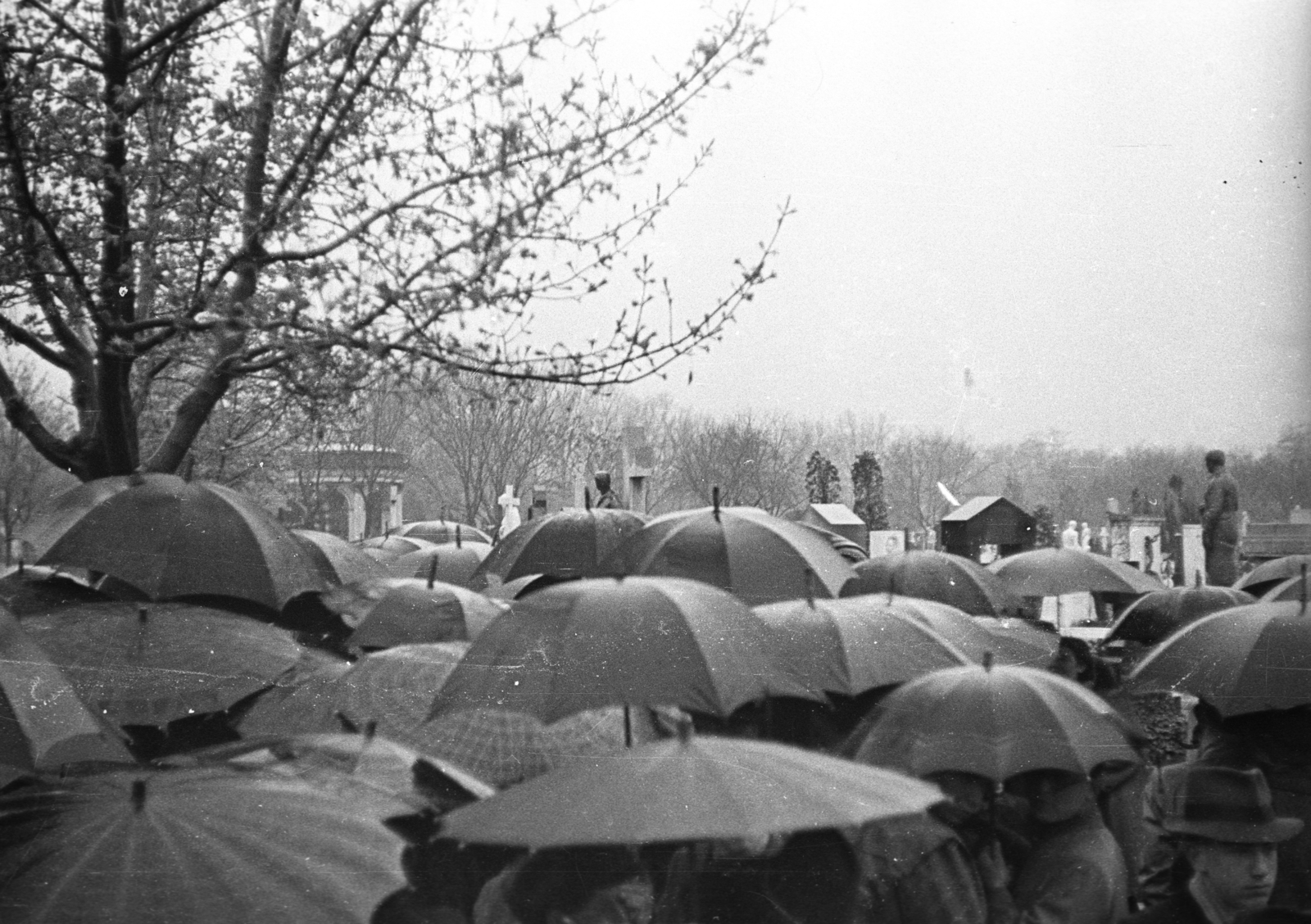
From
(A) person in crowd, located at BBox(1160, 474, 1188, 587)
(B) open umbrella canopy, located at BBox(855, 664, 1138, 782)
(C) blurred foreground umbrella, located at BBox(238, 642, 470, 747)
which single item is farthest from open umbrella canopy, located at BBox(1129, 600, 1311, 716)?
(A) person in crowd, located at BBox(1160, 474, 1188, 587)

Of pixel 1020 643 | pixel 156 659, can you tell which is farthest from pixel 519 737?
pixel 1020 643

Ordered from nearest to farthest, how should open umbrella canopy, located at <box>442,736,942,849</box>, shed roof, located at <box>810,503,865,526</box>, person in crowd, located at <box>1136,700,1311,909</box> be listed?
open umbrella canopy, located at <box>442,736,942,849</box> → person in crowd, located at <box>1136,700,1311,909</box> → shed roof, located at <box>810,503,865,526</box>

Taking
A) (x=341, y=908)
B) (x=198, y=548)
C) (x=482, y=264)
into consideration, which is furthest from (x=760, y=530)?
(x=341, y=908)

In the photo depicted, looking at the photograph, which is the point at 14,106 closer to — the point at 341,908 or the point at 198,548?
the point at 198,548

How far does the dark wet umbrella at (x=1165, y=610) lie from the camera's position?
7.54m

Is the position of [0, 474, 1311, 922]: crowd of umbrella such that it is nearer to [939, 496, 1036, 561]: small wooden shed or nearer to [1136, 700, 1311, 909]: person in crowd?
[1136, 700, 1311, 909]: person in crowd

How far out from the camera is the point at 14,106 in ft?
21.5

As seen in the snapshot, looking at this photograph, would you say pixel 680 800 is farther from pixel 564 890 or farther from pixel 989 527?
pixel 989 527

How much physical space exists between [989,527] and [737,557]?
1089 centimetres

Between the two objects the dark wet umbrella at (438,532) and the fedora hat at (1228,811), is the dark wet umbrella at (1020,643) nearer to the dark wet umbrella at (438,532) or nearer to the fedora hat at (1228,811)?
the fedora hat at (1228,811)

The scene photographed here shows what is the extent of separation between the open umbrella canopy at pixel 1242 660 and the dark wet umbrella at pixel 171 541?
3.72 meters

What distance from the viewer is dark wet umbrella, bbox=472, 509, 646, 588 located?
885 centimetres

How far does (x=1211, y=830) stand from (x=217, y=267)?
5.30m

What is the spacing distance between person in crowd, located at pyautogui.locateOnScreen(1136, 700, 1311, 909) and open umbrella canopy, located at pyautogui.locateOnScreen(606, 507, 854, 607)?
6.73 ft
